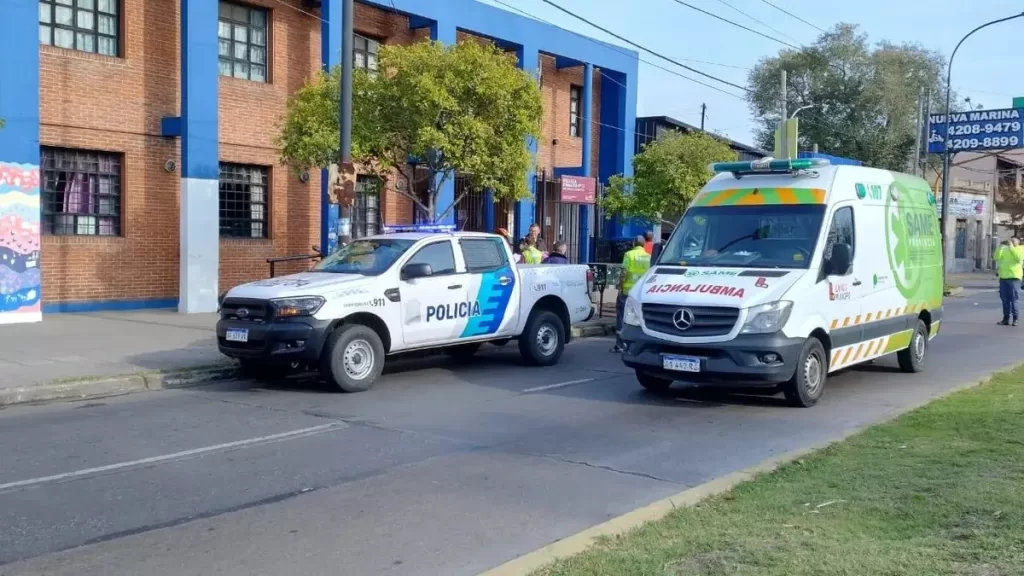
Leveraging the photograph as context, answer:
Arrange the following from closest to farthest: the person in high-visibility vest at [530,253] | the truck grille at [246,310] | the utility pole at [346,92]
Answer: the truck grille at [246,310], the utility pole at [346,92], the person in high-visibility vest at [530,253]

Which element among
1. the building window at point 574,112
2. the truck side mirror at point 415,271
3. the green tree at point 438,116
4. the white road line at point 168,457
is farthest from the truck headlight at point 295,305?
the building window at point 574,112

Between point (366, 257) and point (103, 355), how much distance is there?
3981 millimetres

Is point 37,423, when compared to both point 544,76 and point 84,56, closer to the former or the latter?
point 84,56

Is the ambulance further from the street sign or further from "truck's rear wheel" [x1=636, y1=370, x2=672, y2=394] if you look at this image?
the street sign

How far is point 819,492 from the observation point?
20.2 feet

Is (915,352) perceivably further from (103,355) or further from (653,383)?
(103,355)

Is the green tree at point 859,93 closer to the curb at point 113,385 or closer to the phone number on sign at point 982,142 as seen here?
the phone number on sign at point 982,142

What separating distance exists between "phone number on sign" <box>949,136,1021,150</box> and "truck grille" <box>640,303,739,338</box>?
92.6 ft

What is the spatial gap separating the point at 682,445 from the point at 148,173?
1401 centimetres

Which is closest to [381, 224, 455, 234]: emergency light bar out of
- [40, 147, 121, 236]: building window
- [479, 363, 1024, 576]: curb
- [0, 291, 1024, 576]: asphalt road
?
[0, 291, 1024, 576]: asphalt road

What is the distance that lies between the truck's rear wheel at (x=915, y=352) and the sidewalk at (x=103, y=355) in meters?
6.14

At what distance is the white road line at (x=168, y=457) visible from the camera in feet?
22.8

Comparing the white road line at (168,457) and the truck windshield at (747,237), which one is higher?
the truck windshield at (747,237)

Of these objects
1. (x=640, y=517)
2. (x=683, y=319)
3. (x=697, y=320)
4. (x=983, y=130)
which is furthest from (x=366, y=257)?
(x=983, y=130)
